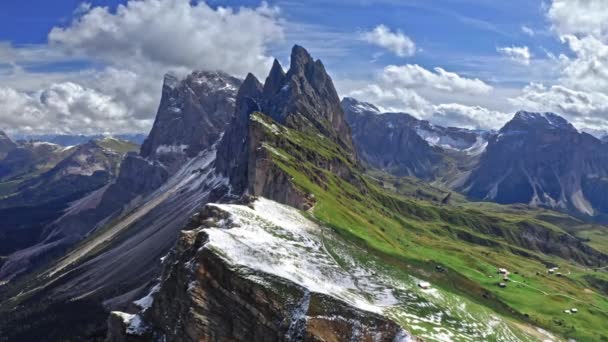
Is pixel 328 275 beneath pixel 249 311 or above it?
above

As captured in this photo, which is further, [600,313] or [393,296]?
[600,313]

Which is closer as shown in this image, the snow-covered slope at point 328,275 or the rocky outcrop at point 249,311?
the rocky outcrop at point 249,311

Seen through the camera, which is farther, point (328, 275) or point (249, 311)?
point (328, 275)

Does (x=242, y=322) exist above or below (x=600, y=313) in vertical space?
above

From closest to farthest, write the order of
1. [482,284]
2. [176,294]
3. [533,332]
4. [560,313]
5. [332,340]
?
1. [332,340]
2. [176,294]
3. [533,332]
4. [560,313]
5. [482,284]

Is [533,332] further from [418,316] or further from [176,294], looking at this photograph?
[176,294]

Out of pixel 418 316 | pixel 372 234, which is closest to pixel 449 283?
pixel 372 234

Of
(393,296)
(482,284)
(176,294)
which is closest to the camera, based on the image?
(176,294)

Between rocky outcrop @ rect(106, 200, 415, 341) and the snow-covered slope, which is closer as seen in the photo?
rocky outcrop @ rect(106, 200, 415, 341)
